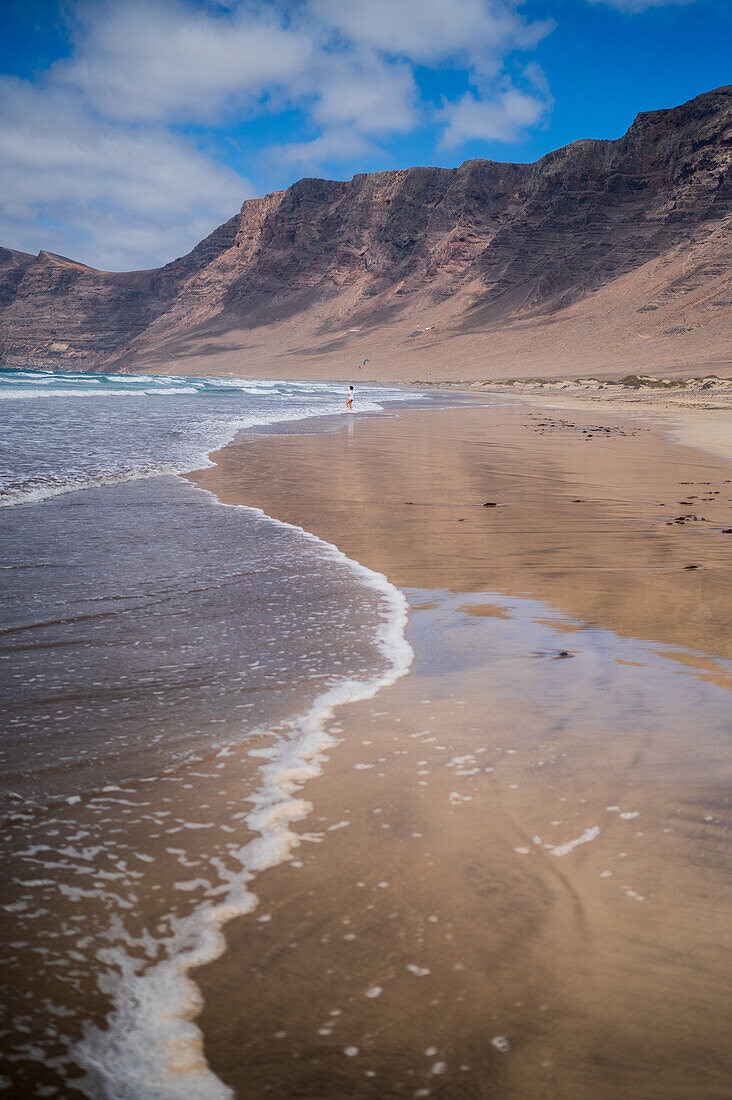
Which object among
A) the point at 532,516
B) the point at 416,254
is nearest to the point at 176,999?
the point at 532,516

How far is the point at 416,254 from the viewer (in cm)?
13012

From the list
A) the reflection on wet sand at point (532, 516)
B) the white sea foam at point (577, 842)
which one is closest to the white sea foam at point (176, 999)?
the white sea foam at point (577, 842)

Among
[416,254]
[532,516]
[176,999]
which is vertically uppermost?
[416,254]

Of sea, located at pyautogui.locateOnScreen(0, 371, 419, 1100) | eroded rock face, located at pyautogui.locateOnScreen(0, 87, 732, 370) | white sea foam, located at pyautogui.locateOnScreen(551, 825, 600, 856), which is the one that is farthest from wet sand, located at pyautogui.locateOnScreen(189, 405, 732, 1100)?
eroded rock face, located at pyautogui.locateOnScreen(0, 87, 732, 370)

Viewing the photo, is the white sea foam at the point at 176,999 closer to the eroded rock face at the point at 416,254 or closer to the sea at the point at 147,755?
the sea at the point at 147,755

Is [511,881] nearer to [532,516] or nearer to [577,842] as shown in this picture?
[577,842]

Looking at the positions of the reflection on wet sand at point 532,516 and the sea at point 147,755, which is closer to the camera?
the sea at point 147,755

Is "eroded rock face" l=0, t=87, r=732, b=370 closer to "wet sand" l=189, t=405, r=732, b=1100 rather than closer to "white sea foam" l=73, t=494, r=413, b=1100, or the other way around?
"wet sand" l=189, t=405, r=732, b=1100

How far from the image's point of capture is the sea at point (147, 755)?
1533 mm

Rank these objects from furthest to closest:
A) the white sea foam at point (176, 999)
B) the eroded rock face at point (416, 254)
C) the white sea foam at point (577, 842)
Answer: the eroded rock face at point (416, 254) → the white sea foam at point (577, 842) → the white sea foam at point (176, 999)

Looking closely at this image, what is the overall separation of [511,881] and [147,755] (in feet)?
4.17

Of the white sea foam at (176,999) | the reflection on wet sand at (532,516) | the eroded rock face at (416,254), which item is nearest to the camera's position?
the white sea foam at (176,999)

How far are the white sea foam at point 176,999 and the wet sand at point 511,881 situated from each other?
4 centimetres

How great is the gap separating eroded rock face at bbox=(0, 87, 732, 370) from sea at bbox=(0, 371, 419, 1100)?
252 ft
